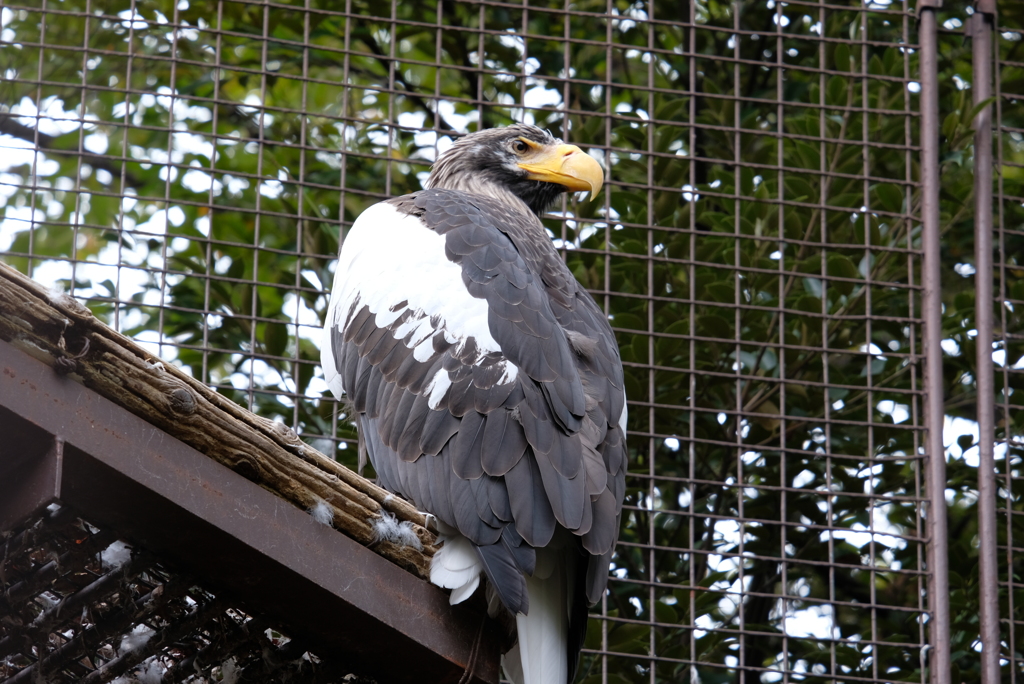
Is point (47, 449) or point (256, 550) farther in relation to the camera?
point (256, 550)

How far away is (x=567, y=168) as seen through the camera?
3680 millimetres

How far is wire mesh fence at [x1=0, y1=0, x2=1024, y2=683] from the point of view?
352 centimetres

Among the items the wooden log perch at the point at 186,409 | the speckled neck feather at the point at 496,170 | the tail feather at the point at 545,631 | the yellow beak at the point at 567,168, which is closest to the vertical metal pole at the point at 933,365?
the yellow beak at the point at 567,168

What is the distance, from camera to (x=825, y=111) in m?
4.06

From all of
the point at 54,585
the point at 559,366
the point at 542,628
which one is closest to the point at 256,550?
the point at 54,585

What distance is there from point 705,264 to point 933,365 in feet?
2.36

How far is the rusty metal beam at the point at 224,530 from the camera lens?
1727 millimetres

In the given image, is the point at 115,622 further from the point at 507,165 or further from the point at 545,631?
the point at 507,165

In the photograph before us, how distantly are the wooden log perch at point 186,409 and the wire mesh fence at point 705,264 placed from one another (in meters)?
1.31

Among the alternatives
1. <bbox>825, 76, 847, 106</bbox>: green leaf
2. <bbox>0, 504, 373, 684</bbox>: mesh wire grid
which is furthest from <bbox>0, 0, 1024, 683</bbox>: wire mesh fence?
<bbox>0, 504, 373, 684</bbox>: mesh wire grid

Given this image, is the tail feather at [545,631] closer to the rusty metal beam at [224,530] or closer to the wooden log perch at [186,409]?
the rusty metal beam at [224,530]

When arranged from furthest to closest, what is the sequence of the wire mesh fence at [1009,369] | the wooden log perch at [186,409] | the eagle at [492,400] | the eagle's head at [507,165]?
the eagle's head at [507,165], the wire mesh fence at [1009,369], the eagle at [492,400], the wooden log perch at [186,409]

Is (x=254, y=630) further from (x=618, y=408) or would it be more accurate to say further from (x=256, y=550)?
(x=618, y=408)

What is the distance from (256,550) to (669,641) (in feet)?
6.47
